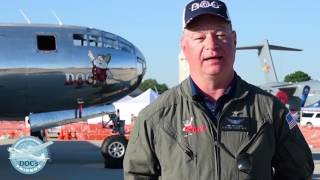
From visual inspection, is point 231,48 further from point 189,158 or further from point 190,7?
point 189,158

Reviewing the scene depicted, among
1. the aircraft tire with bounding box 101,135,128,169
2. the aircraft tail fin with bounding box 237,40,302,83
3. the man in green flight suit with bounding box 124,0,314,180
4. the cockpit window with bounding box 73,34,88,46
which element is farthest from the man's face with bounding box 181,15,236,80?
the aircraft tail fin with bounding box 237,40,302,83

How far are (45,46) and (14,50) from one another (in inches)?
25.2

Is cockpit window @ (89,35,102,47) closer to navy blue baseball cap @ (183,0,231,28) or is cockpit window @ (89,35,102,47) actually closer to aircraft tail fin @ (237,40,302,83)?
navy blue baseball cap @ (183,0,231,28)

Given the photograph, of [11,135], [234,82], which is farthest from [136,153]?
[11,135]

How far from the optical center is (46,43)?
13.6 metres

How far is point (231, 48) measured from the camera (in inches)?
106

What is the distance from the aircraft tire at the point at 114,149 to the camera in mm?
14188

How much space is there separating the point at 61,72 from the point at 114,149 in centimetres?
205

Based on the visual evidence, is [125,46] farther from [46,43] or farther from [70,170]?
[70,170]

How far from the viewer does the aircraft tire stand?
14188 mm

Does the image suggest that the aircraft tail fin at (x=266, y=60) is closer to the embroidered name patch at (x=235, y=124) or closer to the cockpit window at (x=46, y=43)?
the cockpit window at (x=46, y=43)

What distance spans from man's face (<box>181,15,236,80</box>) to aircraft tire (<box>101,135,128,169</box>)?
11.5 meters

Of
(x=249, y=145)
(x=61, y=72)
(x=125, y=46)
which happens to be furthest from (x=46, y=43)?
(x=249, y=145)

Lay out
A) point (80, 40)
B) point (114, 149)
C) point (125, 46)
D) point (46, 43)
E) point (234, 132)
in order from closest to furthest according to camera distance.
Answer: point (234, 132) → point (46, 43) → point (80, 40) → point (114, 149) → point (125, 46)
